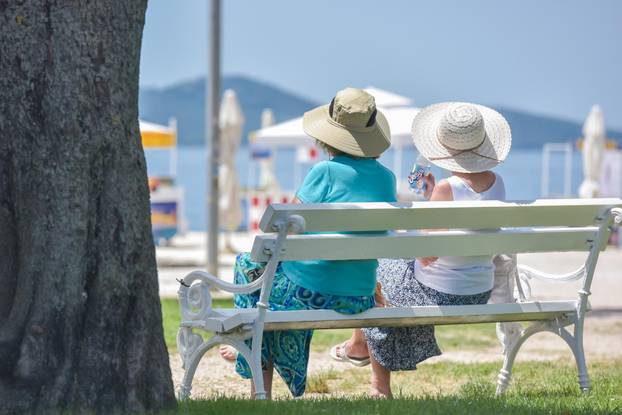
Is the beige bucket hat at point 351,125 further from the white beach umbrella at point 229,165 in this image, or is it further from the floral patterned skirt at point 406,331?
the white beach umbrella at point 229,165

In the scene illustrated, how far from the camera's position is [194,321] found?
5207 millimetres

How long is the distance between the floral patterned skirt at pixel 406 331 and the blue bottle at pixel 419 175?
423mm

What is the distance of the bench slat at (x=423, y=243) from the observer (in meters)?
4.93

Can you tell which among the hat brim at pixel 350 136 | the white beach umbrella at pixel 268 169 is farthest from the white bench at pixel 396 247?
the white beach umbrella at pixel 268 169

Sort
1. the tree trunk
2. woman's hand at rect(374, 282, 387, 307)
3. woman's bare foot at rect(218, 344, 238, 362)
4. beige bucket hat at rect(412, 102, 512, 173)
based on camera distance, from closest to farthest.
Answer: the tree trunk < woman's bare foot at rect(218, 344, 238, 362) < beige bucket hat at rect(412, 102, 512, 173) < woman's hand at rect(374, 282, 387, 307)

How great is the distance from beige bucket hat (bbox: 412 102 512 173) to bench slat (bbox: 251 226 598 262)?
390 mm

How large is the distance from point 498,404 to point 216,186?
27.6 feet

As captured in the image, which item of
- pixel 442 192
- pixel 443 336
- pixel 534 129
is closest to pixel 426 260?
pixel 442 192

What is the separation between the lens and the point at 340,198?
532 cm

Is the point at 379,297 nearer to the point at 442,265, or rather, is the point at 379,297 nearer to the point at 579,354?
the point at 442,265

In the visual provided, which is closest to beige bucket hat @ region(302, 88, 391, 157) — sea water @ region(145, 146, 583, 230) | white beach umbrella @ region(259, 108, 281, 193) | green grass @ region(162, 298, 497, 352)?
green grass @ region(162, 298, 497, 352)

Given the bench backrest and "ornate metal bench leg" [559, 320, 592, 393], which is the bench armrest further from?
"ornate metal bench leg" [559, 320, 592, 393]

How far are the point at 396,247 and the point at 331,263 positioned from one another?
0.29m

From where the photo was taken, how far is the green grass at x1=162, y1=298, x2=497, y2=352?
8798 mm
